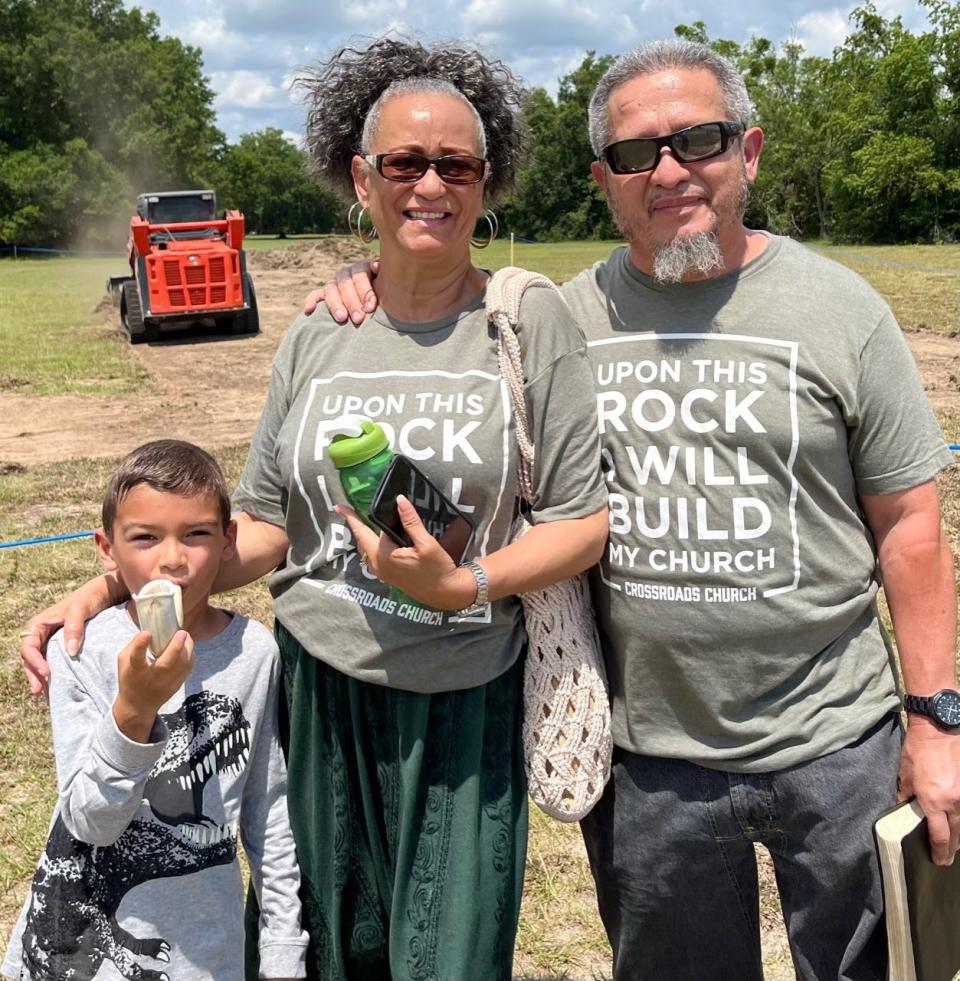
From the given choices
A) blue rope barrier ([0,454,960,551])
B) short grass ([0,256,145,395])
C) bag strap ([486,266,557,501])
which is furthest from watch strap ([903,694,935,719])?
short grass ([0,256,145,395])

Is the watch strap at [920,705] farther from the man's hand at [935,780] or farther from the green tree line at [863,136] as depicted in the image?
the green tree line at [863,136]

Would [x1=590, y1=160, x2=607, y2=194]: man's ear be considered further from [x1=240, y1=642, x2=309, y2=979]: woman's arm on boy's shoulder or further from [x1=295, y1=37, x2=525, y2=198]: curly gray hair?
[x1=240, y1=642, x2=309, y2=979]: woman's arm on boy's shoulder

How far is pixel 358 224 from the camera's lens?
216 centimetres

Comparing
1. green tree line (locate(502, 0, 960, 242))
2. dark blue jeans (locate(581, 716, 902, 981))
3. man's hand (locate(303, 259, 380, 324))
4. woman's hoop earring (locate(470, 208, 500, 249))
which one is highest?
green tree line (locate(502, 0, 960, 242))

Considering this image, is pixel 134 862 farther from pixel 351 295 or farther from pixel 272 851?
pixel 351 295

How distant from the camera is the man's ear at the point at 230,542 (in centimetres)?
196

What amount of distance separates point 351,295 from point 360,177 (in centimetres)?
23

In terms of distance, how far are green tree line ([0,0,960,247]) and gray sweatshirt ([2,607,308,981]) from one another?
112 ft

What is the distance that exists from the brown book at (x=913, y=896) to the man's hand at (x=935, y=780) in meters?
0.02

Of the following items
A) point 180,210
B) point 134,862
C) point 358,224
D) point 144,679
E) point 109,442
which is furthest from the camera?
point 180,210

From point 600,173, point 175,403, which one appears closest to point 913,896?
point 600,173

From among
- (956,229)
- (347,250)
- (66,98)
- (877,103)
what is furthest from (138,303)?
(66,98)

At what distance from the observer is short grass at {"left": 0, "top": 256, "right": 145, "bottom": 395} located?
39.3 feet

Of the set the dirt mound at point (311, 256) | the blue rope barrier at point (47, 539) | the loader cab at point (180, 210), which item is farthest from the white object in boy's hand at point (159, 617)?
the dirt mound at point (311, 256)
